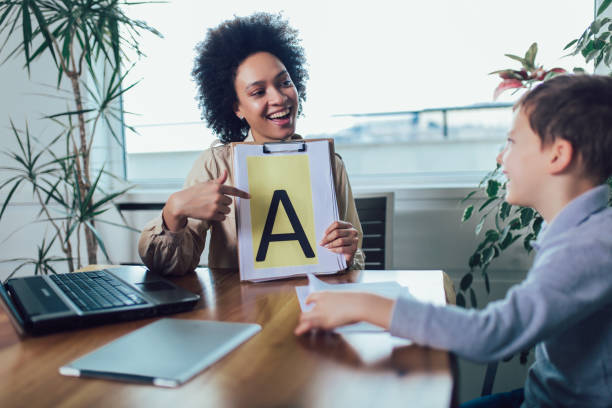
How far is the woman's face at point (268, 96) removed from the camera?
1.47 m

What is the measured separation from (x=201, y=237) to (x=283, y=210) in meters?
0.35

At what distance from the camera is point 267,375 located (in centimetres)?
62

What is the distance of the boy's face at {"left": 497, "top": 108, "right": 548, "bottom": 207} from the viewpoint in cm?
85

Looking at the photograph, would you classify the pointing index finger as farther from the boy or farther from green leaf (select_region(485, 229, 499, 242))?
green leaf (select_region(485, 229, 499, 242))

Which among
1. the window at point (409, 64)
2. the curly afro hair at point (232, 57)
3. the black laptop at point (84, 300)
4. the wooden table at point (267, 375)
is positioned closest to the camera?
the wooden table at point (267, 375)

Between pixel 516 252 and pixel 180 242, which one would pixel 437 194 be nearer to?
pixel 516 252

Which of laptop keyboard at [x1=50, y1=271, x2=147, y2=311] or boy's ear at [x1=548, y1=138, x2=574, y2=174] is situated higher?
boy's ear at [x1=548, y1=138, x2=574, y2=174]

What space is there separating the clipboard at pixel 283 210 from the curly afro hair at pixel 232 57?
21.8 inches

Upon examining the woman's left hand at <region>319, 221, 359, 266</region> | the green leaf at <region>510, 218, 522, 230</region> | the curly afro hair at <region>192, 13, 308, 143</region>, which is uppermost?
the curly afro hair at <region>192, 13, 308, 143</region>

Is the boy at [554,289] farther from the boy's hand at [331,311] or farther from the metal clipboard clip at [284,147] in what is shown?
the metal clipboard clip at [284,147]

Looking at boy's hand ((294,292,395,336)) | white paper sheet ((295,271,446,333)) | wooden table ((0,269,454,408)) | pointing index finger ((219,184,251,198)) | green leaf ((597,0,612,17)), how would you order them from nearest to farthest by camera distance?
1. wooden table ((0,269,454,408))
2. boy's hand ((294,292,395,336))
3. white paper sheet ((295,271,446,333))
4. pointing index finger ((219,184,251,198))
5. green leaf ((597,0,612,17))

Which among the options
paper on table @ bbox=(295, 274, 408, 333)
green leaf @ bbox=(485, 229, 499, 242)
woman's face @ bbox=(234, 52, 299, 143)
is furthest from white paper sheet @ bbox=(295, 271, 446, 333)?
green leaf @ bbox=(485, 229, 499, 242)

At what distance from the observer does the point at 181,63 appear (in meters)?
2.60

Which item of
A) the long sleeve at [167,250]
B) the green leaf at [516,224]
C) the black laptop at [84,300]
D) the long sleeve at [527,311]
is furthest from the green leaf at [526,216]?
the black laptop at [84,300]
